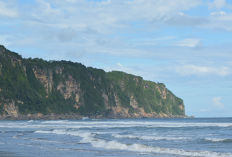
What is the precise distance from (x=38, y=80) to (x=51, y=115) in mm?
19069

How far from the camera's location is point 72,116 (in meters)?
134

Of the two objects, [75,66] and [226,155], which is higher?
[75,66]

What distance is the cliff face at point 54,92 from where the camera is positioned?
359 ft

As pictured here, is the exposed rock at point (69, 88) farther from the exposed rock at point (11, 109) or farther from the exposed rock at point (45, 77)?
the exposed rock at point (11, 109)

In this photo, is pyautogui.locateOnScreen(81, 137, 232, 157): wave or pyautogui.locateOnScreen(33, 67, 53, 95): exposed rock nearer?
pyautogui.locateOnScreen(81, 137, 232, 157): wave

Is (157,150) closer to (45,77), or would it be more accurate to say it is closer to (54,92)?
(45,77)

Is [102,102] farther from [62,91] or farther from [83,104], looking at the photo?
[62,91]

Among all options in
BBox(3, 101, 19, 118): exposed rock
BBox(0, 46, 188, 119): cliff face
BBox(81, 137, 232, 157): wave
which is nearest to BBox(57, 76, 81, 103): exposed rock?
BBox(0, 46, 188, 119): cliff face

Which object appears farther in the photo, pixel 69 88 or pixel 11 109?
Answer: pixel 69 88

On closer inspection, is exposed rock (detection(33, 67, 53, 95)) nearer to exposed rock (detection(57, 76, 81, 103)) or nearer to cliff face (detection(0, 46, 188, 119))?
cliff face (detection(0, 46, 188, 119))

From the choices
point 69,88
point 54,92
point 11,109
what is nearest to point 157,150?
point 11,109

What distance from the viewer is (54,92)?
135 m

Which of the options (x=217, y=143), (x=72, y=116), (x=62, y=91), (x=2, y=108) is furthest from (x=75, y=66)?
(x=217, y=143)

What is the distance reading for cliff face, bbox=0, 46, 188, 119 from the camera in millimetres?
109562
